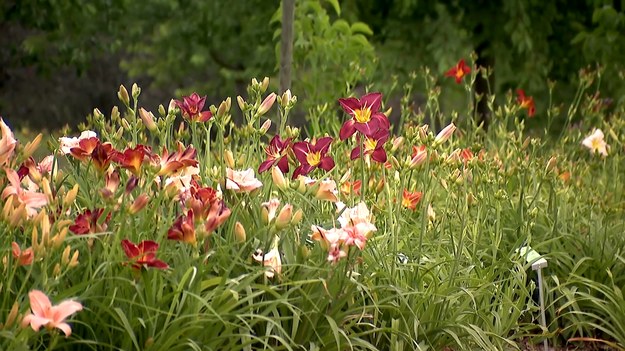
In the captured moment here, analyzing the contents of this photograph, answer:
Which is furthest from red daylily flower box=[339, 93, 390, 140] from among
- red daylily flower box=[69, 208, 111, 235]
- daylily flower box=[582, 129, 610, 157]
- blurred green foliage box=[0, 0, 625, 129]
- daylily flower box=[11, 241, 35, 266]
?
blurred green foliage box=[0, 0, 625, 129]

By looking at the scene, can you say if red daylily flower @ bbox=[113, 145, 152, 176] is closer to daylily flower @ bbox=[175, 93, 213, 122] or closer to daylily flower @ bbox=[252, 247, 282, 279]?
daylily flower @ bbox=[252, 247, 282, 279]

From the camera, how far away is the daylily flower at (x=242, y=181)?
11.1ft

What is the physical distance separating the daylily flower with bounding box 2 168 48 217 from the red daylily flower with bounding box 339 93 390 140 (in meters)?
1.06

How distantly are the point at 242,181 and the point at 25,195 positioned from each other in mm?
693

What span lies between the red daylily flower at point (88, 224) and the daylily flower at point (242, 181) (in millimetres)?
455

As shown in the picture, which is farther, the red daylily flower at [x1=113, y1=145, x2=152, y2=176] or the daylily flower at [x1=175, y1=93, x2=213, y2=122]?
the daylily flower at [x1=175, y1=93, x2=213, y2=122]

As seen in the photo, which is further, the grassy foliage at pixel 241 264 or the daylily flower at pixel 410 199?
the daylily flower at pixel 410 199

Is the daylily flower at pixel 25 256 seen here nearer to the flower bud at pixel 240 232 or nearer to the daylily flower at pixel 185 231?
the daylily flower at pixel 185 231

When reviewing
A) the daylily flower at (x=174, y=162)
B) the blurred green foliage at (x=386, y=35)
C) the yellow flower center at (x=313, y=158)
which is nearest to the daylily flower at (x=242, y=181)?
the daylily flower at (x=174, y=162)

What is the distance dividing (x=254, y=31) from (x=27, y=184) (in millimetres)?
8154

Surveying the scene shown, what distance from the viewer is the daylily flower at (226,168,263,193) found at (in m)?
3.38

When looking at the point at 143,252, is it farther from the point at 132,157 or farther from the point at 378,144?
the point at 378,144

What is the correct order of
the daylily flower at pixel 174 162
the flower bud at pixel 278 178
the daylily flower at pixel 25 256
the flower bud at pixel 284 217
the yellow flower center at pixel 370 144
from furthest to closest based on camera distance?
the yellow flower center at pixel 370 144 < the flower bud at pixel 278 178 < the daylily flower at pixel 174 162 < the flower bud at pixel 284 217 < the daylily flower at pixel 25 256

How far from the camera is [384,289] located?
3.71 metres
